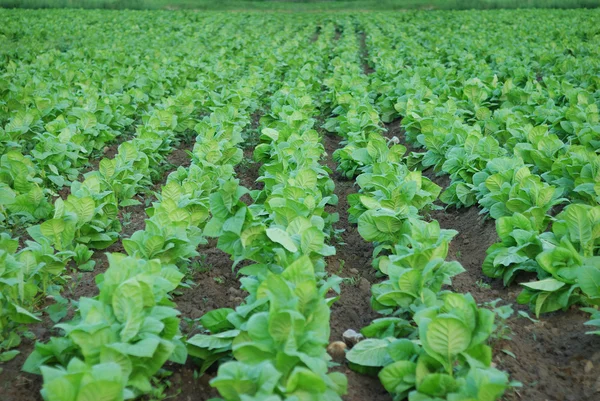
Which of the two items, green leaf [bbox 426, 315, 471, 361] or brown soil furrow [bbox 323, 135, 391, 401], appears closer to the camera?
green leaf [bbox 426, 315, 471, 361]

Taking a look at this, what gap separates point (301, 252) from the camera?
3254 mm

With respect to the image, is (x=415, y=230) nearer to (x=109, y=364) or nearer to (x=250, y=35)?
(x=109, y=364)

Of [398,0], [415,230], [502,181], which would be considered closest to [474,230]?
[502,181]

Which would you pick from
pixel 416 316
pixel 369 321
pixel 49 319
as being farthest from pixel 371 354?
pixel 49 319

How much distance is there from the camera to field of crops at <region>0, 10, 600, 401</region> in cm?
244

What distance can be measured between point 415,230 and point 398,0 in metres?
29.5

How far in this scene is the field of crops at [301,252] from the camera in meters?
2.44

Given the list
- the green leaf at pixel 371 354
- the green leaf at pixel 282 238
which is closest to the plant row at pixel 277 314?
the green leaf at pixel 282 238

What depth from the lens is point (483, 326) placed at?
2.47 m

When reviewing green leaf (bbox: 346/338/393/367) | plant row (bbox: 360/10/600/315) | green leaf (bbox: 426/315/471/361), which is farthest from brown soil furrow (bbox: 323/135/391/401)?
plant row (bbox: 360/10/600/315)

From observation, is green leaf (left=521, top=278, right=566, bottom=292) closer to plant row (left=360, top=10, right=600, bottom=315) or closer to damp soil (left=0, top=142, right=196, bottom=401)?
plant row (left=360, top=10, right=600, bottom=315)

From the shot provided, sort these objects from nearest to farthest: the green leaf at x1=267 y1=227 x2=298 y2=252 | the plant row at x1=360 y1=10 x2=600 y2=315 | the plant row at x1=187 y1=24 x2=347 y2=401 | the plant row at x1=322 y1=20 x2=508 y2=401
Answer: the plant row at x1=187 y1=24 x2=347 y2=401 → the plant row at x1=322 y1=20 x2=508 y2=401 → the green leaf at x1=267 y1=227 x2=298 y2=252 → the plant row at x1=360 y1=10 x2=600 y2=315

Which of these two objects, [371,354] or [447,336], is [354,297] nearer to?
[371,354]

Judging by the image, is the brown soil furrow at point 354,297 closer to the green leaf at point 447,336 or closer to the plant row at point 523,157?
the green leaf at point 447,336
